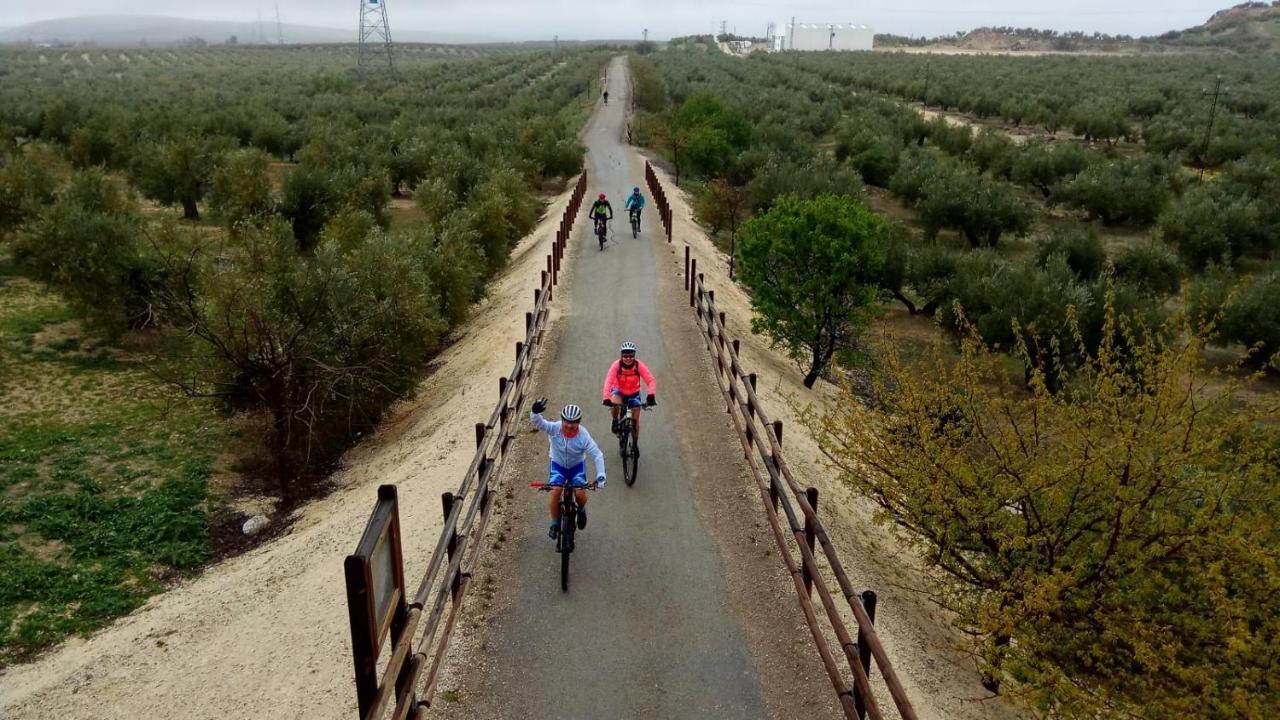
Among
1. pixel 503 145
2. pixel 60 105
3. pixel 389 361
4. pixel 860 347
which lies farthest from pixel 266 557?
pixel 60 105

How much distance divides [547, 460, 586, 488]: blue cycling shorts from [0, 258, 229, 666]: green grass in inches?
291

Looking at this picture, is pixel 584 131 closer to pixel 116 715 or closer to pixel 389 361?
pixel 389 361

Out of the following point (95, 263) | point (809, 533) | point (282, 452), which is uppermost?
point (809, 533)

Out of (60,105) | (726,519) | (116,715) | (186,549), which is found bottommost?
(186,549)

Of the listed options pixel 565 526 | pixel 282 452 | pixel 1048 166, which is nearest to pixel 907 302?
pixel 1048 166

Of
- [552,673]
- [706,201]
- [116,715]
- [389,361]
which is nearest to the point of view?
[552,673]

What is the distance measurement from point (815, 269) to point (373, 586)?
16.4 metres

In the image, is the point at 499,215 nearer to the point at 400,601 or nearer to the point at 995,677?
the point at 995,677

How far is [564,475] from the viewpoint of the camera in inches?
386

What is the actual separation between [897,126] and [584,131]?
23.2 metres

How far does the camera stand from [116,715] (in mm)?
9328

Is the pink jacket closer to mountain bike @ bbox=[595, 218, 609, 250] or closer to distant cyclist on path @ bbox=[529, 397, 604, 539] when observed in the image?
distant cyclist on path @ bbox=[529, 397, 604, 539]

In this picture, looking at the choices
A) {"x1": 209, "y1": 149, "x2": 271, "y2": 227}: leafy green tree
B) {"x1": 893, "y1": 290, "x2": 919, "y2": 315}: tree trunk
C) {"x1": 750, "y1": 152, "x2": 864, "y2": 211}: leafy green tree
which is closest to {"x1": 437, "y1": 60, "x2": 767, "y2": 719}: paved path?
{"x1": 893, "y1": 290, "x2": 919, "y2": 315}: tree trunk

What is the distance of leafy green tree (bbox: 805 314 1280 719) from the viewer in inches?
290
